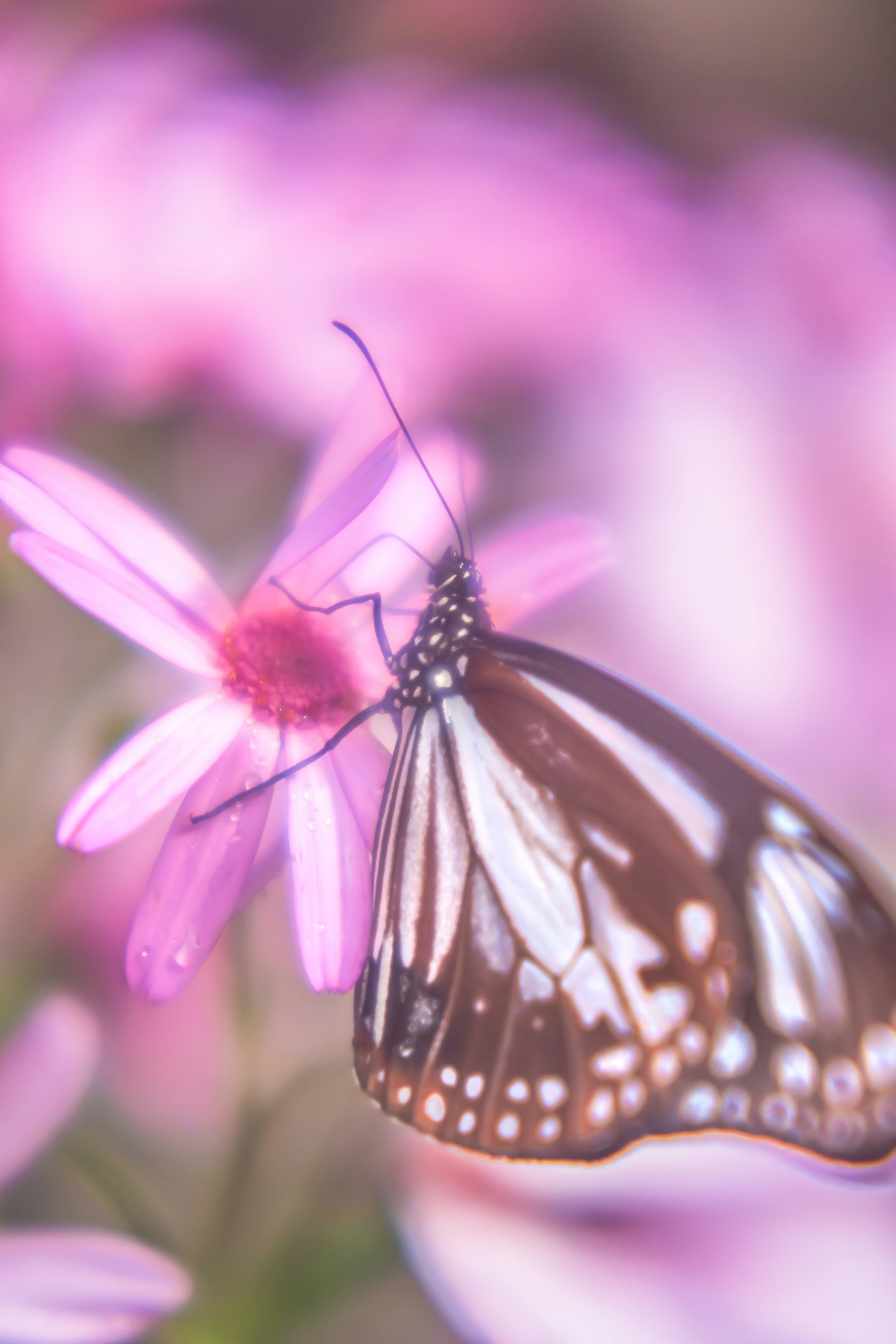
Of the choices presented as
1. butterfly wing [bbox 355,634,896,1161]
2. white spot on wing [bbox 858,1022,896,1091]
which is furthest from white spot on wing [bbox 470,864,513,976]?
white spot on wing [bbox 858,1022,896,1091]

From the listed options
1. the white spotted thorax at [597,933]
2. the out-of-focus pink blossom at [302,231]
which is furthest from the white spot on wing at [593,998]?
the out-of-focus pink blossom at [302,231]

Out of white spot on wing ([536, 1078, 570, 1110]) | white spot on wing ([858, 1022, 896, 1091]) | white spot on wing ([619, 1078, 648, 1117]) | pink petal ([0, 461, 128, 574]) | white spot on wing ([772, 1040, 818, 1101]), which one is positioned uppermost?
pink petal ([0, 461, 128, 574])

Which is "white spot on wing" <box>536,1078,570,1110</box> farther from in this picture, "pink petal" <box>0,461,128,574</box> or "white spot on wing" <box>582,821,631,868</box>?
"pink petal" <box>0,461,128,574</box>

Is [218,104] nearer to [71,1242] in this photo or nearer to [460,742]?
[460,742]

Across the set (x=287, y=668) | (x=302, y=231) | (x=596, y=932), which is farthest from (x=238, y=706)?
(x=302, y=231)

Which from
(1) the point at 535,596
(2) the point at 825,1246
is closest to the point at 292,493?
(1) the point at 535,596

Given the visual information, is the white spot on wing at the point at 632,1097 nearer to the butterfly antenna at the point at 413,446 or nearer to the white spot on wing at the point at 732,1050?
the white spot on wing at the point at 732,1050
